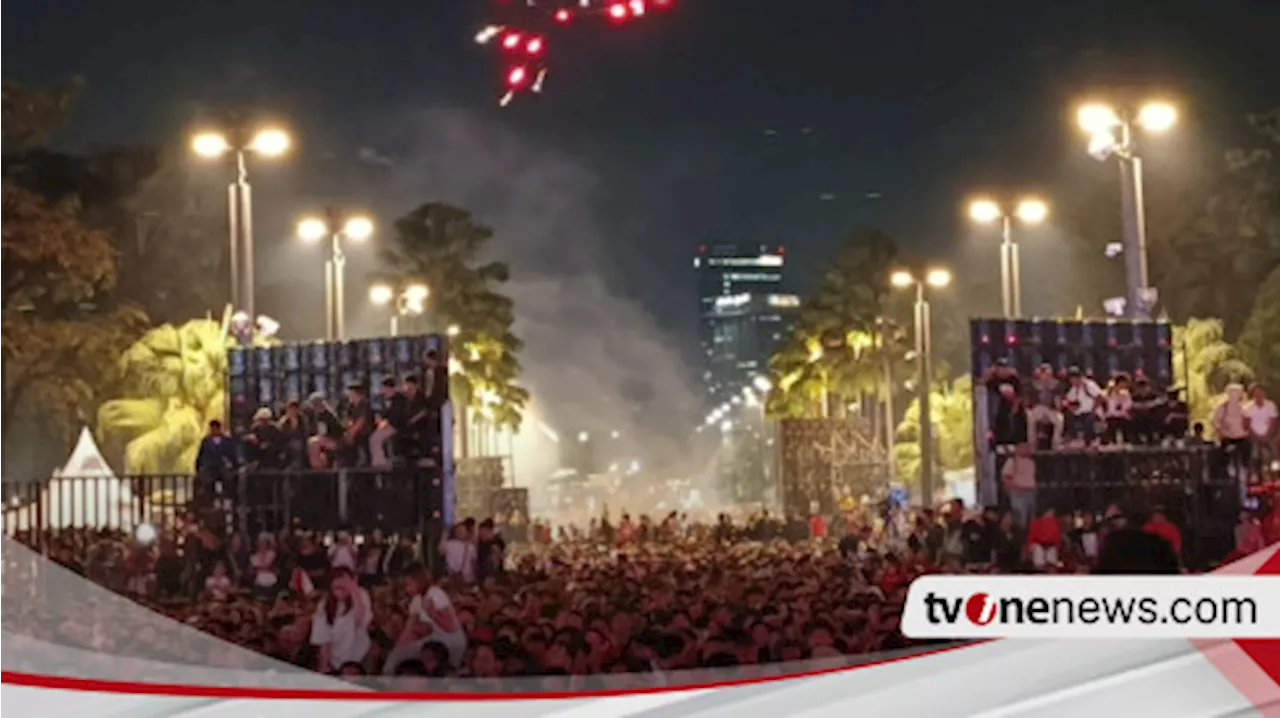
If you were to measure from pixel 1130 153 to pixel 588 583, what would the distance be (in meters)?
Result: 2.00

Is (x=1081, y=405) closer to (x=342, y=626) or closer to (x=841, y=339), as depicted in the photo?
(x=841, y=339)

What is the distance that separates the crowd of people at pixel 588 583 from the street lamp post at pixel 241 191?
0.73m

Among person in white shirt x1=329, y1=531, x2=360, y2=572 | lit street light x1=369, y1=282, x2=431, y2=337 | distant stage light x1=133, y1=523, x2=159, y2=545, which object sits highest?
lit street light x1=369, y1=282, x2=431, y2=337

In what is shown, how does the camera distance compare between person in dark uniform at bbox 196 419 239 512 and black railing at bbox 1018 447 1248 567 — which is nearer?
black railing at bbox 1018 447 1248 567

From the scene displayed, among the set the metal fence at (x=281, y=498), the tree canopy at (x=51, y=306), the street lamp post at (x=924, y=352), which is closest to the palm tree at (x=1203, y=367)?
the street lamp post at (x=924, y=352)

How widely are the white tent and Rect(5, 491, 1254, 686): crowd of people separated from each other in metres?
0.05

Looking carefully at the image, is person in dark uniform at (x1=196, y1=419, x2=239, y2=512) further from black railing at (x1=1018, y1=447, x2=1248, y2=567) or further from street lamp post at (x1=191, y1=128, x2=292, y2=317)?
black railing at (x1=1018, y1=447, x2=1248, y2=567)

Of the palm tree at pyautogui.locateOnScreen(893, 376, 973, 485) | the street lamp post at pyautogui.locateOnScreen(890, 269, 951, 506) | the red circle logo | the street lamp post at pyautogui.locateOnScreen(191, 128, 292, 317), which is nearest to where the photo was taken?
the red circle logo

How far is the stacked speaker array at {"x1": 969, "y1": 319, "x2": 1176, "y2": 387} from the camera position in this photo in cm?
457

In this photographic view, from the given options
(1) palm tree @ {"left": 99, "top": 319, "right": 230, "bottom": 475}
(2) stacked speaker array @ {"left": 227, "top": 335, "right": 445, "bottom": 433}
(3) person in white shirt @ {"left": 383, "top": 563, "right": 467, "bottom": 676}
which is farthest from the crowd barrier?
(1) palm tree @ {"left": 99, "top": 319, "right": 230, "bottom": 475}

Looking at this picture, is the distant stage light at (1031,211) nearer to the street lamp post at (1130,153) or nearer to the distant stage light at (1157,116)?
the street lamp post at (1130,153)

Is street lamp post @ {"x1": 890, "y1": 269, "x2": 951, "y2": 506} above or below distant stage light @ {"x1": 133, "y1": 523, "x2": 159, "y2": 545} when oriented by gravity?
above

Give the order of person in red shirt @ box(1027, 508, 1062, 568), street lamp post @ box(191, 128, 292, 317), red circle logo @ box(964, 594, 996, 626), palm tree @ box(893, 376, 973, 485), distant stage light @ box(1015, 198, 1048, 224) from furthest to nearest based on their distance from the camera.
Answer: palm tree @ box(893, 376, 973, 485), distant stage light @ box(1015, 198, 1048, 224), street lamp post @ box(191, 128, 292, 317), person in red shirt @ box(1027, 508, 1062, 568), red circle logo @ box(964, 594, 996, 626)

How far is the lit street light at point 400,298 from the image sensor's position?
483 centimetres
